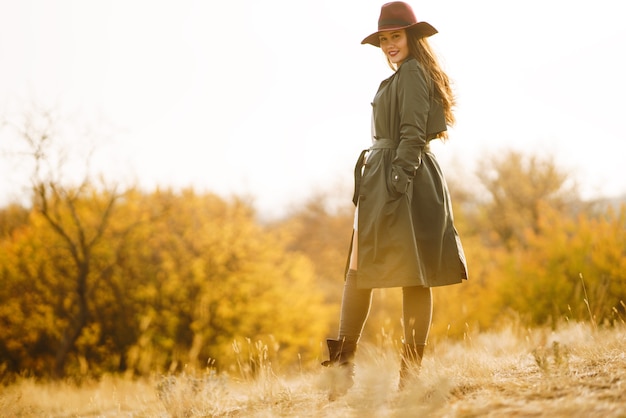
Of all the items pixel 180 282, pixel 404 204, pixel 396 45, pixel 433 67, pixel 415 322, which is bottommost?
pixel 415 322

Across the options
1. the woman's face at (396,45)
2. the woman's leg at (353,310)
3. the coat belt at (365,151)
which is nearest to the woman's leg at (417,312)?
the woman's leg at (353,310)

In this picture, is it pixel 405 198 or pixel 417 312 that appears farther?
pixel 417 312

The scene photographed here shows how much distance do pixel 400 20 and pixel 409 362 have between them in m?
1.57

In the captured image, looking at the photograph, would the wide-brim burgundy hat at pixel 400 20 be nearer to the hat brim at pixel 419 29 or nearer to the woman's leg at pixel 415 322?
the hat brim at pixel 419 29

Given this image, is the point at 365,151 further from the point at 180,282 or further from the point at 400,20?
the point at 180,282

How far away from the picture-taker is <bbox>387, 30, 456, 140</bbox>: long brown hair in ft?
9.57

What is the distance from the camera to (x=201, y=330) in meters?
20.1

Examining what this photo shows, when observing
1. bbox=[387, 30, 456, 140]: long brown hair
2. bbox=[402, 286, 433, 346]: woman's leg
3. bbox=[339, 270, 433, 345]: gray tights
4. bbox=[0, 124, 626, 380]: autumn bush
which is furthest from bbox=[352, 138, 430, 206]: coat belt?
bbox=[0, 124, 626, 380]: autumn bush

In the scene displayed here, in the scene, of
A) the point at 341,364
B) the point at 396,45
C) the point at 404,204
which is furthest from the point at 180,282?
the point at 404,204

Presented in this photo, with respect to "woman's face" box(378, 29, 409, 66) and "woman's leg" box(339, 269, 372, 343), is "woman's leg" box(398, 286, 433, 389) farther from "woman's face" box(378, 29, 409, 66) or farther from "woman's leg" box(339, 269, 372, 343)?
"woman's face" box(378, 29, 409, 66)

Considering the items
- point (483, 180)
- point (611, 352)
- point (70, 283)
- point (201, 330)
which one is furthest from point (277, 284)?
point (611, 352)

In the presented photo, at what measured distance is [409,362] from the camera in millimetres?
2846

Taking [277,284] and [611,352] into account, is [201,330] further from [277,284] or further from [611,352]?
[611,352]

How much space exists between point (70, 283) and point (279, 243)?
26.5 ft
